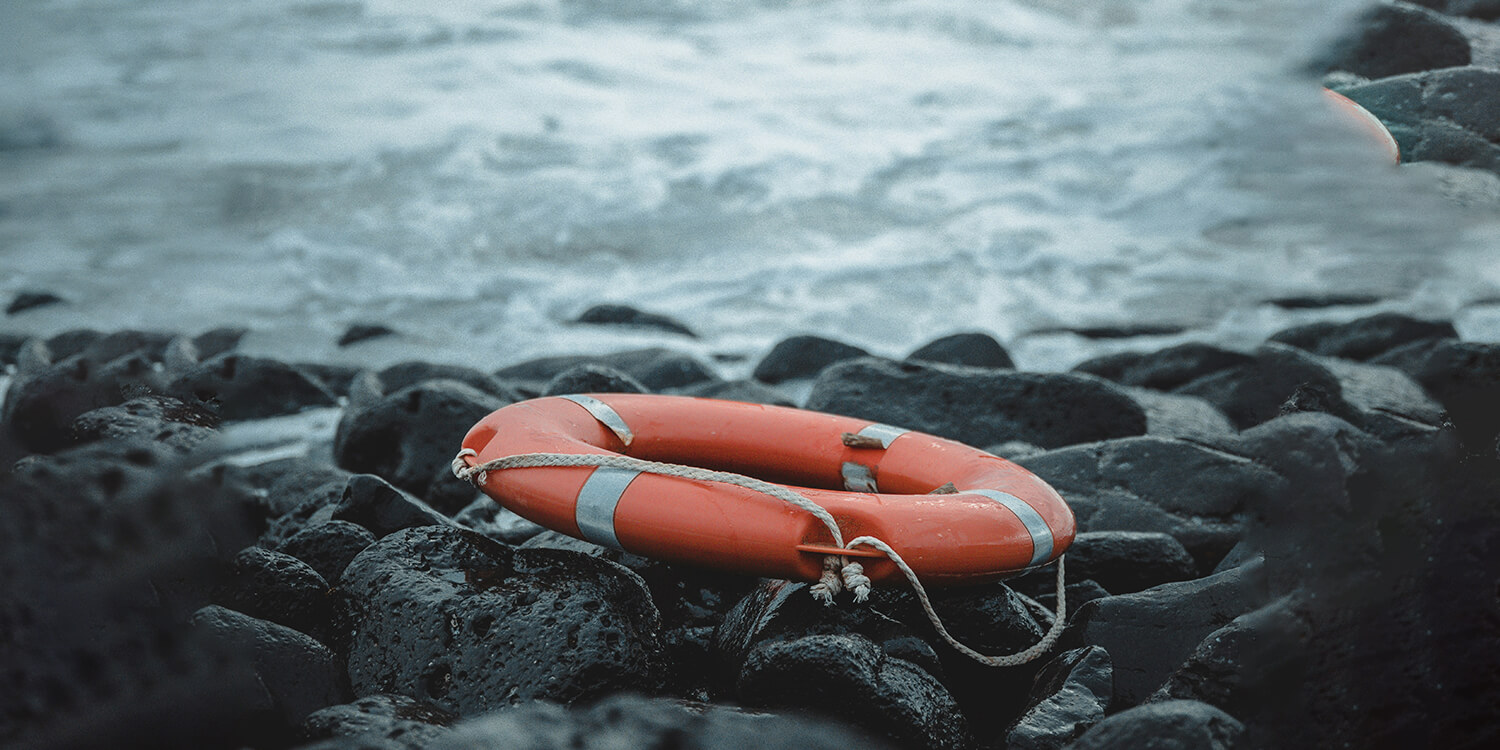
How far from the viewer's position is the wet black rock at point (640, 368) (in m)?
5.43

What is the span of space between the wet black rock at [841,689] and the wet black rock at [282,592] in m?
0.97

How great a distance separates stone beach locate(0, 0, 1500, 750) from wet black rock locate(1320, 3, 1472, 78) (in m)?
0.02

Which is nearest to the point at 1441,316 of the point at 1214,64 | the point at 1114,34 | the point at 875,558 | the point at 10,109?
the point at 875,558

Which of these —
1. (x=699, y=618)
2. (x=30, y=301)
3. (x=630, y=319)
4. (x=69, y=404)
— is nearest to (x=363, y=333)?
(x=630, y=319)

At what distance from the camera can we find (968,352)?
18.2ft

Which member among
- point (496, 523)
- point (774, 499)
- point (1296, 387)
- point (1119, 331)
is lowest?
point (1119, 331)

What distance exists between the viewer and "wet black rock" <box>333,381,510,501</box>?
12.5ft

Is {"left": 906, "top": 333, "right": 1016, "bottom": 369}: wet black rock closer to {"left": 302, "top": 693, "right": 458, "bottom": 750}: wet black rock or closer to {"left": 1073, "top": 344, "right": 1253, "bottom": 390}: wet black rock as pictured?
{"left": 1073, "top": 344, "right": 1253, "bottom": 390}: wet black rock

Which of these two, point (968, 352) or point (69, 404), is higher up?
point (69, 404)

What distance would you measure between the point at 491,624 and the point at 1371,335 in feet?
18.2

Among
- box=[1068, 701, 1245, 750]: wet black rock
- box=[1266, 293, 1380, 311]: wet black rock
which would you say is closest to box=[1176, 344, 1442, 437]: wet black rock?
box=[1266, 293, 1380, 311]: wet black rock

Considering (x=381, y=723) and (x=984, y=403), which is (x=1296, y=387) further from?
(x=381, y=723)

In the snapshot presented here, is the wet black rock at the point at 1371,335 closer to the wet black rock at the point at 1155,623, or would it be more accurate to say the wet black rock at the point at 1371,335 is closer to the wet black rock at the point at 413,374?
the wet black rock at the point at 1155,623

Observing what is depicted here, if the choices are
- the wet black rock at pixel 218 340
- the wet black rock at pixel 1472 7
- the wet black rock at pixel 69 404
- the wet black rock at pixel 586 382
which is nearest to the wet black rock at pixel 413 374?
the wet black rock at pixel 586 382
